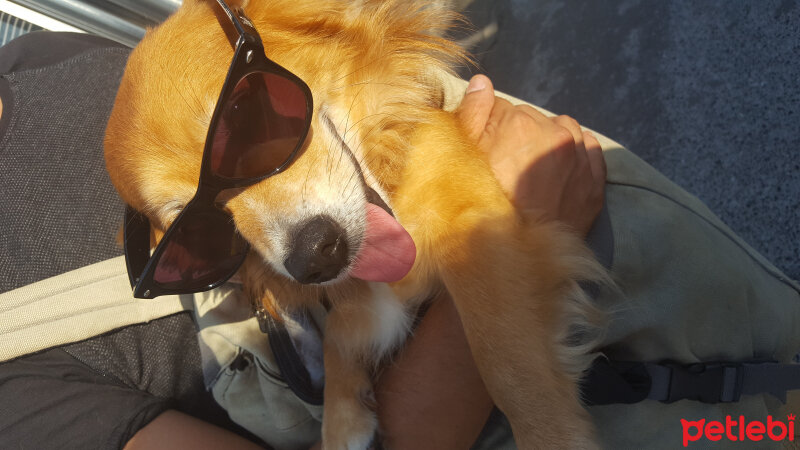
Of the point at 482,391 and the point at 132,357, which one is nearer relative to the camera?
the point at 482,391

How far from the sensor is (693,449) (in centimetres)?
125

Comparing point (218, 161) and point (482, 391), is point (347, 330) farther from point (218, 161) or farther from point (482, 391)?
point (218, 161)

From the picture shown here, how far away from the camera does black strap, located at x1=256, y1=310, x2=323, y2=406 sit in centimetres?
149

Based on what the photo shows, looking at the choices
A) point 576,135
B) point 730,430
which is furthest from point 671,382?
point 576,135

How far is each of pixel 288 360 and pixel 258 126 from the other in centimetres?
73

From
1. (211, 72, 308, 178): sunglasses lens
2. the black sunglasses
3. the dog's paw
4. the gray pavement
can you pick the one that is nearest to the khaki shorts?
the dog's paw

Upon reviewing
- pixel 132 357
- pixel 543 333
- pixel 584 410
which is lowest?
pixel 132 357

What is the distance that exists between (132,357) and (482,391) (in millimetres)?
1211

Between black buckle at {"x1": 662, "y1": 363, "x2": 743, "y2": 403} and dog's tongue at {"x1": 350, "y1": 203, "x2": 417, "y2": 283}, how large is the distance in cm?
74

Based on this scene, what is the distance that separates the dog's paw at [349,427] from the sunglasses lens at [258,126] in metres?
0.77

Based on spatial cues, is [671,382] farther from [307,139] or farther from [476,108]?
[307,139]

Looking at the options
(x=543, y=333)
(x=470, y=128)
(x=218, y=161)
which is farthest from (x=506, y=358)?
(x=218, y=161)

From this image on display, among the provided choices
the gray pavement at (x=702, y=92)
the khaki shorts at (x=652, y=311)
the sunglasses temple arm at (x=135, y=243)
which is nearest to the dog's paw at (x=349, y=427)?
the khaki shorts at (x=652, y=311)

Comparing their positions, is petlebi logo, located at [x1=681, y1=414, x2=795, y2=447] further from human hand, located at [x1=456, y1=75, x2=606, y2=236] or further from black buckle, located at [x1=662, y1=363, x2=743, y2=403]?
human hand, located at [x1=456, y1=75, x2=606, y2=236]
